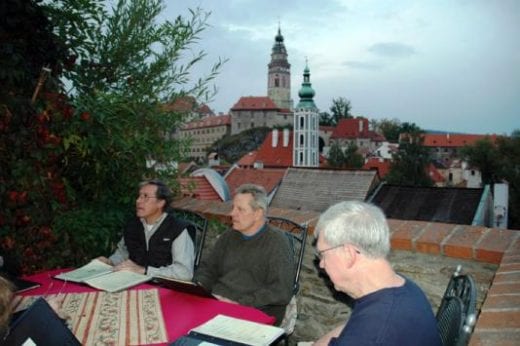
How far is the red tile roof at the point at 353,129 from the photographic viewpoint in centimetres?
7425

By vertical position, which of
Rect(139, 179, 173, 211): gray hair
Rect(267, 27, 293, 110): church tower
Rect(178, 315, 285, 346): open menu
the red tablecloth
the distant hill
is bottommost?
the red tablecloth

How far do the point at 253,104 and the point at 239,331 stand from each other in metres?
90.1

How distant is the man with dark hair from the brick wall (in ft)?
2.40

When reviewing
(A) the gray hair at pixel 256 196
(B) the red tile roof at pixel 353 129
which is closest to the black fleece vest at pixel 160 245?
(A) the gray hair at pixel 256 196

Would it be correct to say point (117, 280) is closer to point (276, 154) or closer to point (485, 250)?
point (485, 250)

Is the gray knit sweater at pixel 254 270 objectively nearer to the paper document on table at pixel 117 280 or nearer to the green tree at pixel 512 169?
the paper document on table at pixel 117 280

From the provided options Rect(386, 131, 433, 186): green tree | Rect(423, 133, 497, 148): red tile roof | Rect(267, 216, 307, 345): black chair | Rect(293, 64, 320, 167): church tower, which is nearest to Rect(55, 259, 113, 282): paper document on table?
Rect(267, 216, 307, 345): black chair

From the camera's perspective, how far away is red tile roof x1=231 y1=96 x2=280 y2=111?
294 feet

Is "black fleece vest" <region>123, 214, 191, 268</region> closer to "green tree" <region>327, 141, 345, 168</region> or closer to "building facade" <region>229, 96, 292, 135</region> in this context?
"green tree" <region>327, 141, 345, 168</region>

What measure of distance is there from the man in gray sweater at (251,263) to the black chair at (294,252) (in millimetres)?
129

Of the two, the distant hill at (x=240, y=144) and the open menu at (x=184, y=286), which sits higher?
the distant hill at (x=240, y=144)

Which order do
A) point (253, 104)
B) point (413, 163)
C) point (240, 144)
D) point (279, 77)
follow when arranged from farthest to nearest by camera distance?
1. point (279, 77)
2. point (253, 104)
3. point (240, 144)
4. point (413, 163)

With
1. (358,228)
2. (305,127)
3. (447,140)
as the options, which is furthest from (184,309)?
(447,140)

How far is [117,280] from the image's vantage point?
2449 mm
